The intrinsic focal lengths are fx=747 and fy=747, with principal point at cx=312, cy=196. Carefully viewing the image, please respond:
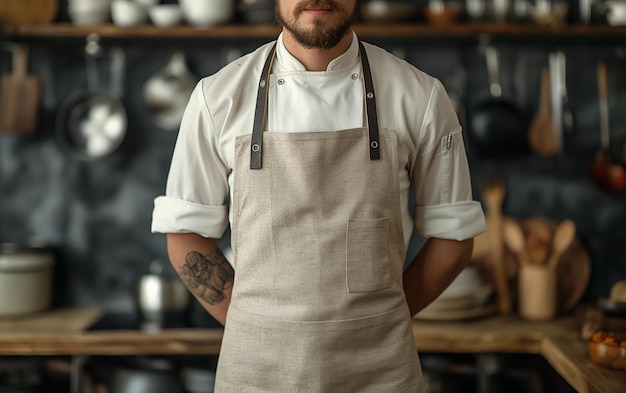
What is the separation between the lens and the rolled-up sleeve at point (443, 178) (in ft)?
5.41

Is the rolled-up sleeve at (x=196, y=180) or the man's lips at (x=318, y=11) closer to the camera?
the man's lips at (x=318, y=11)

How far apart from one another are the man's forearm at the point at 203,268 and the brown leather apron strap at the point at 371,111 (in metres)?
0.47

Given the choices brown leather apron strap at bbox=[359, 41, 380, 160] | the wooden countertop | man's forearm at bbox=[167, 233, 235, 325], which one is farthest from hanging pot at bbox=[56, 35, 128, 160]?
brown leather apron strap at bbox=[359, 41, 380, 160]

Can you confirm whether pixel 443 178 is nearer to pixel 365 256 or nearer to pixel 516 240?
pixel 365 256

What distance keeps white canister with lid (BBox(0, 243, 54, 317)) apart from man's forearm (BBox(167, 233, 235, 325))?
1.31 metres

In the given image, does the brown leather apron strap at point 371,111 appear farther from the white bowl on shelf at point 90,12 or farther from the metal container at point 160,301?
the white bowl on shelf at point 90,12

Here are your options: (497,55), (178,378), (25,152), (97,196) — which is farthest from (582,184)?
(25,152)

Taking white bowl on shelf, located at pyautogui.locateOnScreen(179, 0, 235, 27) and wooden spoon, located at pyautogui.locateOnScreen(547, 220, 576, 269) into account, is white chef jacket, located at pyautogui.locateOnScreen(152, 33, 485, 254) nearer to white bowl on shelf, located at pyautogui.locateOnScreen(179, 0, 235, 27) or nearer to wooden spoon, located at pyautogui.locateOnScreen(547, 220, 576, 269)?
white bowl on shelf, located at pyautogui.locateOnScreen(179, 0, 235, 27)

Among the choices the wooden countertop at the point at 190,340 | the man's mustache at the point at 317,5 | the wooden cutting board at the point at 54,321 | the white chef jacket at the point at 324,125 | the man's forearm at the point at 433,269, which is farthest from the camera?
the wooden cutting board at the point at 54,321

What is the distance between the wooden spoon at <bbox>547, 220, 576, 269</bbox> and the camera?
2.96 meters

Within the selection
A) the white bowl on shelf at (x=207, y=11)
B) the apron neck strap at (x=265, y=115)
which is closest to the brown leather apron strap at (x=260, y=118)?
the apron neck strap at (x=265, y=115)

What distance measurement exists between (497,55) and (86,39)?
5.50 feet

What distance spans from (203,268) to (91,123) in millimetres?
1532

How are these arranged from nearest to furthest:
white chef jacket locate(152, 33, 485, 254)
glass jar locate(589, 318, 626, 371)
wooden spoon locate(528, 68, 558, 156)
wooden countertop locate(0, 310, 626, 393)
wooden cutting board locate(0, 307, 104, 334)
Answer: white chef jacket locate(152, 33, 485, 254), glass jar locate(589, 318, 626, 371), wooden countertop locate(0, 310, 626, 393), wooden cutting board locate(0, 307, 104, 334), wooden spoon locate(528, 68, 558, 156)
